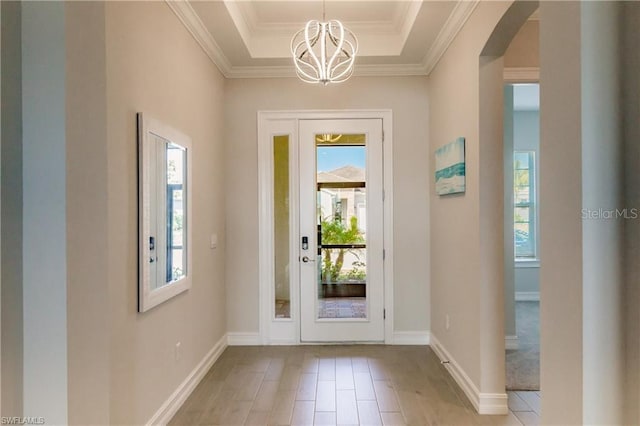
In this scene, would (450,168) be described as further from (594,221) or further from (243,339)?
(243,339)

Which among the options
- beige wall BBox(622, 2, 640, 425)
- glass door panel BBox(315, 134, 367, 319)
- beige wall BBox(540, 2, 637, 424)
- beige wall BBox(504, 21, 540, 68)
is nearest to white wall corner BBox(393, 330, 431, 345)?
glass door panel BBox(315, 134, 367, 319)

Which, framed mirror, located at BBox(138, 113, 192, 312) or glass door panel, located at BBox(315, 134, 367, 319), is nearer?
framed mirror, located at BBox(138, 113, 192, 312)

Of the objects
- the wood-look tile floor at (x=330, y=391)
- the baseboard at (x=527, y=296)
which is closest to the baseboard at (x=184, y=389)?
the wood-look tile floor at (x=330, y=391)

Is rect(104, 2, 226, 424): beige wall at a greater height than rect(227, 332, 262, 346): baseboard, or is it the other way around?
rect(104, 2, 226, 424): beige wall

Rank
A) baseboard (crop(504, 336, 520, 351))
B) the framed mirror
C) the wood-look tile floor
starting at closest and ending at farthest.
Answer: the framed mirror < the wood-look tile floor < baseboard (crop(504, 336, 520, 351))

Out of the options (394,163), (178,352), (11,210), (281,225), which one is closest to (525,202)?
(394,163)

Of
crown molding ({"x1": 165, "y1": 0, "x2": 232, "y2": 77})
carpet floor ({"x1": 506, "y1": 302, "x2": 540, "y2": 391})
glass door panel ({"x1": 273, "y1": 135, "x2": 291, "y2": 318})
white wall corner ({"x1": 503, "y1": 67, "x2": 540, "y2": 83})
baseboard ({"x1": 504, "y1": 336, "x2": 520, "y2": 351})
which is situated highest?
crown molding ({"x1": 165, "y1": 0, "x2": 232, "y2": 77})

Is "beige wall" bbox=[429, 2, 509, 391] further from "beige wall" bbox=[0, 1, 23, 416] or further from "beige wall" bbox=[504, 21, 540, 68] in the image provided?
"beige wall" bbox=[0, 1, 23, 416]

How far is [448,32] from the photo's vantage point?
2.89 metres

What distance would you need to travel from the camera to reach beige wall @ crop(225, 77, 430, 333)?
3699mm

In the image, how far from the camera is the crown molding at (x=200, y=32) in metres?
2.47

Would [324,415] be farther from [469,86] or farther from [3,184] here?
[469,86]

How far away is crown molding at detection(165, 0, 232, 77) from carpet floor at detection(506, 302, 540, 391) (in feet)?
12.1

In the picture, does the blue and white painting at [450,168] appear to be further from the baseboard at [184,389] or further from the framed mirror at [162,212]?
the baseboard at [184,389]
